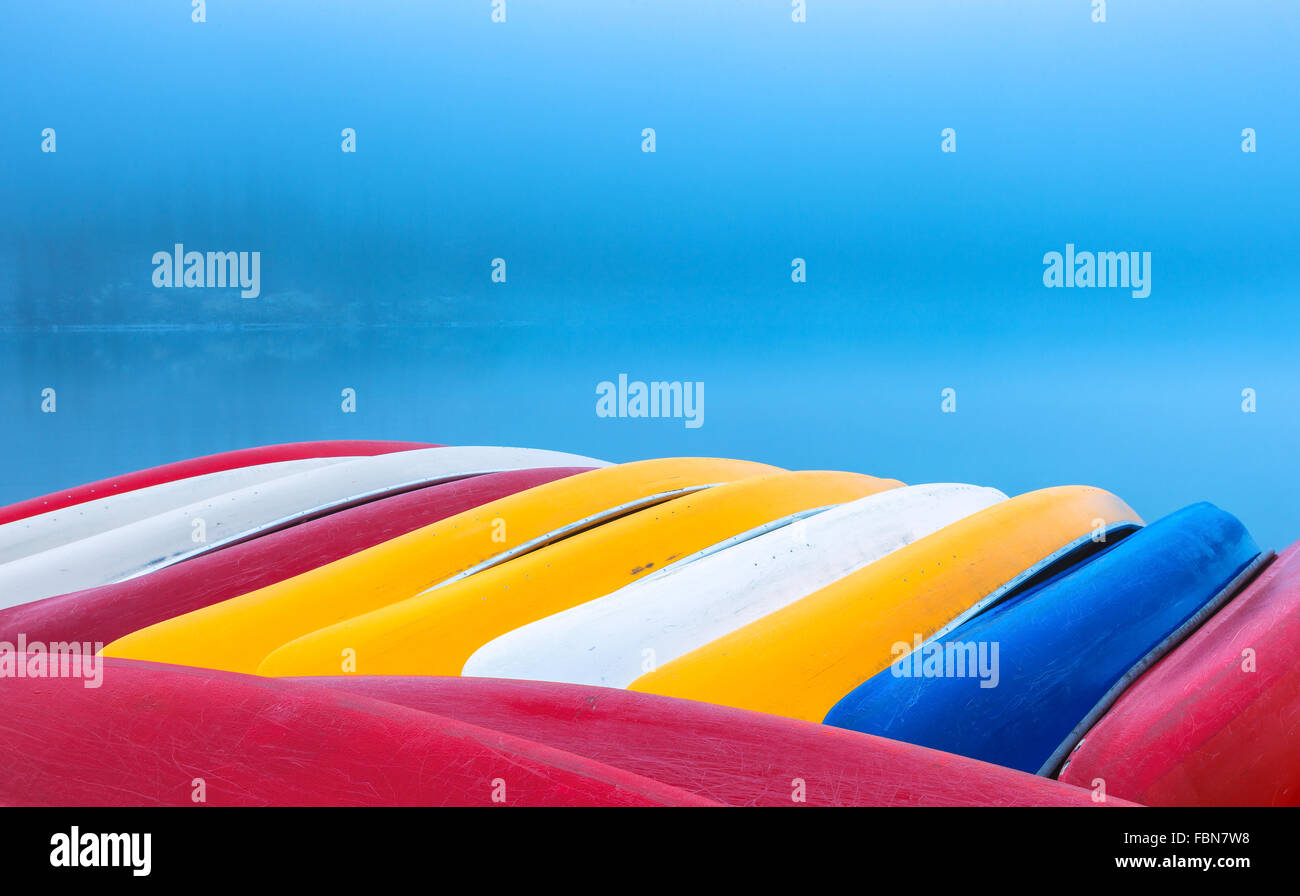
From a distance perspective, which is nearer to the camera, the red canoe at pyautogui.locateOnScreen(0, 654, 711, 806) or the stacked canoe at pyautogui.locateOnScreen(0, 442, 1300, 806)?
the red canoe at pyautogui.locateOnScreen(0, 654, 711, 806)

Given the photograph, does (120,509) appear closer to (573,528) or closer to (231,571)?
(231,571)

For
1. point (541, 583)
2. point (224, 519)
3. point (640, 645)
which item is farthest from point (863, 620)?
point (224, 519)

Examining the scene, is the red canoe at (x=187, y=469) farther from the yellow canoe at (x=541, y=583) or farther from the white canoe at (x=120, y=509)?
the yellow canoe at (x=541, y=583)

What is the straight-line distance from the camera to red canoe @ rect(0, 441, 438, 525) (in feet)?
11.2

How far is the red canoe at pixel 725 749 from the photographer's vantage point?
1177 mm

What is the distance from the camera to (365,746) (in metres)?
1.13

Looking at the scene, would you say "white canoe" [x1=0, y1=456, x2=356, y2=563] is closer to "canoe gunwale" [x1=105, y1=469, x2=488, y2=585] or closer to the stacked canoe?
the stacked canoe

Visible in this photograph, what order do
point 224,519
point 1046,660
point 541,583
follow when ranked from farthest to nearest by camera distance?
point 224,519 → point 541,583 → point 1046,660

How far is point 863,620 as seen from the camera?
1.85m

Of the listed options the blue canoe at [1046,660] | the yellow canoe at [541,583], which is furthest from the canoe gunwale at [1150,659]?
the yellow canoe at [541,583]

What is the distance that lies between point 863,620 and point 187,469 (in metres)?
2.85

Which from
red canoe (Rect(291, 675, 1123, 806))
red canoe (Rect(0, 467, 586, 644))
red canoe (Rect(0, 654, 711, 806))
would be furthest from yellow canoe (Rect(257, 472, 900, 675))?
red canoe (Rect(0, 654, 711, 806))
